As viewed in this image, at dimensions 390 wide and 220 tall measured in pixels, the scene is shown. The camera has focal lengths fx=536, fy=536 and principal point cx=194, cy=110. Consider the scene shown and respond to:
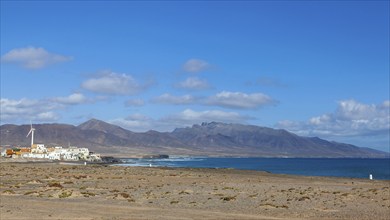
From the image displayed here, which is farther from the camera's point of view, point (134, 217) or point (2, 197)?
point (2, 197)

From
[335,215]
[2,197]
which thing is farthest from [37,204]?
[335,215]

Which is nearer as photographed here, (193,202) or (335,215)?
(335,215)

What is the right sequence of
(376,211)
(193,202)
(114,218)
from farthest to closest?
(193,202) < (376,211) < (114,218)

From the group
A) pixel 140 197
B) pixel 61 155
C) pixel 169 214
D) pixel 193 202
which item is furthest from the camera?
pixel 61 155

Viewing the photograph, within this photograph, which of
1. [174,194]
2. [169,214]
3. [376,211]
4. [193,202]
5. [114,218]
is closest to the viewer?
[114,218]

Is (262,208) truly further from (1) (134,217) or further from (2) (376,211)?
(1) (134,217)

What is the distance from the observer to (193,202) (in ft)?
107

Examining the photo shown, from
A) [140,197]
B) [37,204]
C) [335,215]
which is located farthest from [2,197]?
[335,215]

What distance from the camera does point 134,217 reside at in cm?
2459

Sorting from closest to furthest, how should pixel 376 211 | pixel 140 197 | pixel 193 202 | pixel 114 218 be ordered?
pixel 114 218
pixel 376 211
pixel 193 202
pixel 140 197

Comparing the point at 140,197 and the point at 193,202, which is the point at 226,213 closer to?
the point at 193,202

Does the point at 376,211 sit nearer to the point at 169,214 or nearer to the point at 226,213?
the point at 226,213

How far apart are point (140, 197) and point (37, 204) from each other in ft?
24.9

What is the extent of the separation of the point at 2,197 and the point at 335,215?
2084cm
